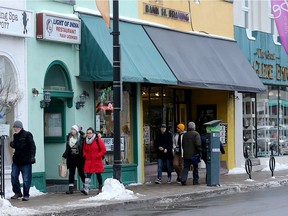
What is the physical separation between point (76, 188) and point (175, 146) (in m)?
3.93

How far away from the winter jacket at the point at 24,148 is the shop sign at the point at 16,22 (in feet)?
8.23

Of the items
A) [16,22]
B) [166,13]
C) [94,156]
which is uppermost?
[166,13]

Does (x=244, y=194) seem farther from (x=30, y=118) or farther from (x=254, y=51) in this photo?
(x=254, y=51)

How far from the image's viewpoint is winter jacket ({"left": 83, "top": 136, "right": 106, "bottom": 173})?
18.3 metres

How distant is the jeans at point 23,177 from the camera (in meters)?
16.9

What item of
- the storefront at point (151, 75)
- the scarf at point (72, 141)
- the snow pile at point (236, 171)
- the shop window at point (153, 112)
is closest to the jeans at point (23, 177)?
the scarf at point (72, 141)

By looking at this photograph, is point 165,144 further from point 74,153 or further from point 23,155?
point 23,155

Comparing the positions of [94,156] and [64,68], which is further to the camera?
[64,68]

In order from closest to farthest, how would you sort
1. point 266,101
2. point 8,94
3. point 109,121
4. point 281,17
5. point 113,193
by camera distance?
point 113,193 < point 8,94 < point 109,121 < point 281,17 < point 266,101

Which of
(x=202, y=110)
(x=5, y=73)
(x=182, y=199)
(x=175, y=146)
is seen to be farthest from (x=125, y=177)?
(x=202, y=110)

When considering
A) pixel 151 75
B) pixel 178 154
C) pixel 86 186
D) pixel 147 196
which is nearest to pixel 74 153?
pixel 86 186

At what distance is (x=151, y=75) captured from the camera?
2062 centimetres

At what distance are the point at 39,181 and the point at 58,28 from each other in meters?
3.96

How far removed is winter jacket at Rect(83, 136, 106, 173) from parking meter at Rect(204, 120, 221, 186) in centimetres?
355
